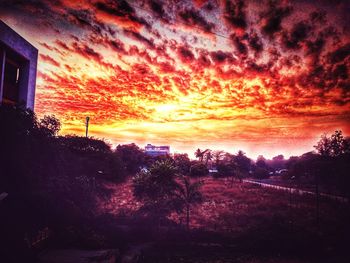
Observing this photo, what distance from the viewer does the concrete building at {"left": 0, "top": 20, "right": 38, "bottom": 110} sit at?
18.7 m

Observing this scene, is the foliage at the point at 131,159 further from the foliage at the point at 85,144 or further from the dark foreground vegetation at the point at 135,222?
the dark foreground vegetation at the point at 135,222

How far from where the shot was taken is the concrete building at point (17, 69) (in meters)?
18.7

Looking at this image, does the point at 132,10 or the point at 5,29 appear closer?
the point at 132,10

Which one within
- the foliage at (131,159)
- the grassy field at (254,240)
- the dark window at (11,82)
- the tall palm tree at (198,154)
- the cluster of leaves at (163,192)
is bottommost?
the grassy field at (254,240)

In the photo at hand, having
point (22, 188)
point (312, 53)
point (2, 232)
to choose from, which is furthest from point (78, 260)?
point (312, 53)

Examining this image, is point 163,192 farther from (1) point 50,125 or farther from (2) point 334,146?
(2) point 334,146

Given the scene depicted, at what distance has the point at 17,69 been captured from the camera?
21359mm

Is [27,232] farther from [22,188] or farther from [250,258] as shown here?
[250,258]

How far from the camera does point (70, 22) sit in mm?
11664

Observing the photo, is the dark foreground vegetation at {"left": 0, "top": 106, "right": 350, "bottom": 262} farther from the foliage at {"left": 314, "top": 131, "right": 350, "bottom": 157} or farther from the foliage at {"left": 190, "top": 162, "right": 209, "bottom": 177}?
the foliage at {"left": 190, "top": 162, "right": 209, "bottom": 177}

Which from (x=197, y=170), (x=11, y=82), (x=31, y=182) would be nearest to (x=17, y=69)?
(x=11, y=82)

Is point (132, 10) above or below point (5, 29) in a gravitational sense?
below

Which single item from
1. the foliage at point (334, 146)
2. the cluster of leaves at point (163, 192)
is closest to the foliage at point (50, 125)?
the cluster of leaves at point (163, 192)

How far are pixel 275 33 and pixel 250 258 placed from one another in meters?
10.9
